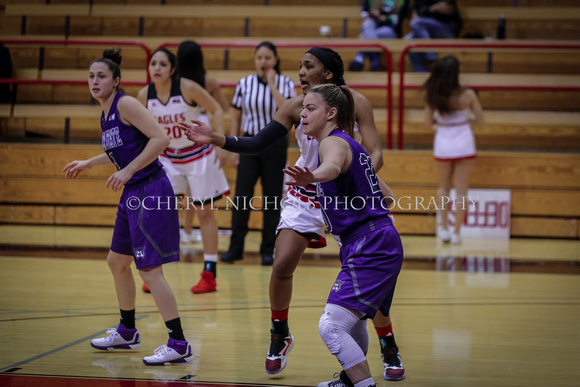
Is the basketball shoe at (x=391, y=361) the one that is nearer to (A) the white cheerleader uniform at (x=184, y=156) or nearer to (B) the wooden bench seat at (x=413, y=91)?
(A) the white cheerleader uniform at (x=184, y=156)

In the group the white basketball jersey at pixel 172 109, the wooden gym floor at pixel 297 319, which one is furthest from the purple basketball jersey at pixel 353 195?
the white basketball jersey at pixel 172 109

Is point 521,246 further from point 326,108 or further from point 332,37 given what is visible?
point 326,108

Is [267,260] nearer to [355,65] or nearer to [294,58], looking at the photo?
[355,65]

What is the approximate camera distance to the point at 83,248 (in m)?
7.16

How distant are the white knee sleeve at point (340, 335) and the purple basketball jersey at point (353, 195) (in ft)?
1.22

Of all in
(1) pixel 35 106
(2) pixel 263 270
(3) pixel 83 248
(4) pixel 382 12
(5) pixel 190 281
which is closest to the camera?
(5) pixel 190 281

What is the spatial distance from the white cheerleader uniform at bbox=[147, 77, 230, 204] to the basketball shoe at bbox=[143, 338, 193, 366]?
1966 millimetres

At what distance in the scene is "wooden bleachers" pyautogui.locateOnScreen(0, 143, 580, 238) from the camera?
7977 millimetres

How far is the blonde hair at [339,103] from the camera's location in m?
3.08

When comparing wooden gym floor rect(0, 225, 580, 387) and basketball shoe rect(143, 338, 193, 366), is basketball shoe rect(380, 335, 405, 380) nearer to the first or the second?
wooden gym floor rect(0, 225, 580, 387)

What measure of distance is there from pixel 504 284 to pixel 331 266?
158cm

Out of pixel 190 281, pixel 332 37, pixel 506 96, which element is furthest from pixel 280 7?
pixel 190 281

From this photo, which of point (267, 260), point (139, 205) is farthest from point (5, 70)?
point (139, 205)

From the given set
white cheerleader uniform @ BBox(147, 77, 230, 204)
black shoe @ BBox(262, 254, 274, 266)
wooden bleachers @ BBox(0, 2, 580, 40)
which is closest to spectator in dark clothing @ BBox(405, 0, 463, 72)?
wooden bleachers @ BBox(0, 2, 580, 40)
